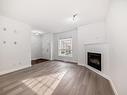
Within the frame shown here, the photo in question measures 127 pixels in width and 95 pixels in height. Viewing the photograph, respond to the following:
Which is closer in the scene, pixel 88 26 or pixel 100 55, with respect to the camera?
pixel 100 55

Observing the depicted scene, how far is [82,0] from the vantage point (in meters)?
2.23

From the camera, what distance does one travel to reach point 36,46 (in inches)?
300

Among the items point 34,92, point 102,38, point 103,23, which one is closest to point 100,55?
point 102,38

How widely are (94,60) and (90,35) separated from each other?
1555mm

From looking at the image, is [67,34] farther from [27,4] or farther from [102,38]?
[27,4]

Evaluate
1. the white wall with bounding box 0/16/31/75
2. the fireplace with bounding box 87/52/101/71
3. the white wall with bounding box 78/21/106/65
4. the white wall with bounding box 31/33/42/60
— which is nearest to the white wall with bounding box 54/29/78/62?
the white wall with bounding box 78/21/106/65

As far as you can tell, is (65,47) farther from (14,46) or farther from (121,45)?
(121,45)

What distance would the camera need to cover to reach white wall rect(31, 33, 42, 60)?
7261 millimetres

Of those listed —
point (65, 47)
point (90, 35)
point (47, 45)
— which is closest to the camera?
point (90, 35)

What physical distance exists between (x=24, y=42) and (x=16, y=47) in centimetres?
56

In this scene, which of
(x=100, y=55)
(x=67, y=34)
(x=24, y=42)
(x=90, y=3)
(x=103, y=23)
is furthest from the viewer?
(x=67, y=34)

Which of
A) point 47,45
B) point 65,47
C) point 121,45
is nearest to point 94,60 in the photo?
point 121,45

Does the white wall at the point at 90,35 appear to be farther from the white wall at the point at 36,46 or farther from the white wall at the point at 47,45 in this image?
the white wall at the point at 36,46

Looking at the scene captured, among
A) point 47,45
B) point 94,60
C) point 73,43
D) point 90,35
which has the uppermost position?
point 90,35
